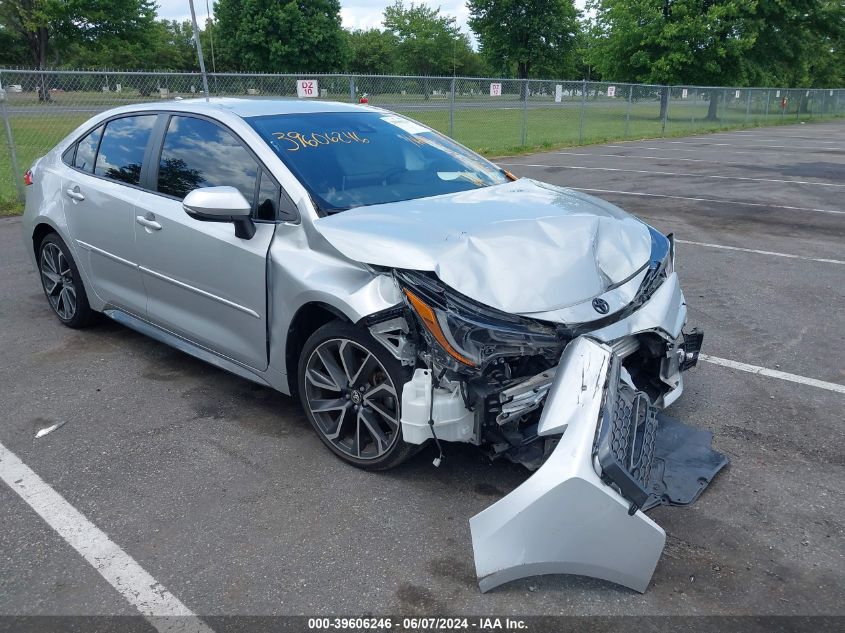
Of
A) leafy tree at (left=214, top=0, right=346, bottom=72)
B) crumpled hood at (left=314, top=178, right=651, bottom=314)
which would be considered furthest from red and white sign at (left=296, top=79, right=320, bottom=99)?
leafy tree at (left=214, top=0, right=346, bottom=72)

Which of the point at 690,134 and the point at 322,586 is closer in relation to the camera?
the point at 322,586

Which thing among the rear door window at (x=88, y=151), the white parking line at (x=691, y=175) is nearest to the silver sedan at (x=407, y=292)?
the rear door window at (x=88, y=151)

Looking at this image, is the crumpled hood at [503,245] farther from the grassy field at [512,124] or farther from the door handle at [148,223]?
the grassy field at [512,124]

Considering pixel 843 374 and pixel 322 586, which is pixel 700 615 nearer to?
pixel 322 586

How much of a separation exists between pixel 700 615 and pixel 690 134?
2729cm

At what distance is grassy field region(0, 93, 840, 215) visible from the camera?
1066 cm

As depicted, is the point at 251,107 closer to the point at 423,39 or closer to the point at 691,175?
the point at 691,175

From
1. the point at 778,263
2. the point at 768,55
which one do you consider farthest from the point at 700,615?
the point at 768,55

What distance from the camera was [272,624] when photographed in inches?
97.7

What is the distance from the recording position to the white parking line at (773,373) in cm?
435

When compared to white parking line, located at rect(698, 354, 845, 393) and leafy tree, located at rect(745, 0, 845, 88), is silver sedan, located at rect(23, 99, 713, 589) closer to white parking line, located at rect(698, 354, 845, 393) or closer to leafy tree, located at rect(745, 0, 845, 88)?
white parking line, located at rect(698, 354, 845, 393)

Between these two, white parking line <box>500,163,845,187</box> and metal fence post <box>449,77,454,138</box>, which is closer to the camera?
white parking line <box>500,163,845,187</box>

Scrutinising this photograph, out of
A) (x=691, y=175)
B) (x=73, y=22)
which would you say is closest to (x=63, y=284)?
(x=691, y=175)

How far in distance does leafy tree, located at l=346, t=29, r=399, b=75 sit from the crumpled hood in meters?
87.7
